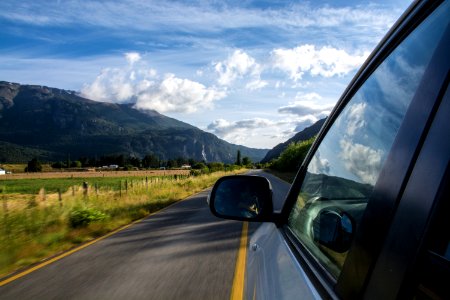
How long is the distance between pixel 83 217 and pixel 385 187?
1264cm

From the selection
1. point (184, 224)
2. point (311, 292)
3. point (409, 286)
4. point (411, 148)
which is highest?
point (411, 148)

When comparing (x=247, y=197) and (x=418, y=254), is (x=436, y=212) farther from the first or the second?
(x=247, y=197)

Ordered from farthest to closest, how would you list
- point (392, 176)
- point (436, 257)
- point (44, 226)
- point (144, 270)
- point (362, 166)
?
point (44, 226)
point (144, 270)
point (362, 166)
point (392, 176)
point (436, 257)

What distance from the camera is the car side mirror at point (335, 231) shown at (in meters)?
1.51

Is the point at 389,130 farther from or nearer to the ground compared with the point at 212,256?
farther from the ground

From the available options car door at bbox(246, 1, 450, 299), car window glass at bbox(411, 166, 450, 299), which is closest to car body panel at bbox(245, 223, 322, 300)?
car door at bbox(246, 1, 450, 299)

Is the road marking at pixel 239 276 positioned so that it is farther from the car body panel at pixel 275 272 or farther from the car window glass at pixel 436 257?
the car window glass at pixel 436 257

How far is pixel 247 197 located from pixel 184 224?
30.8 ft

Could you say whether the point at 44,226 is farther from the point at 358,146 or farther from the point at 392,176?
the point at 392,176

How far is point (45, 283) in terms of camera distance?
6199mm

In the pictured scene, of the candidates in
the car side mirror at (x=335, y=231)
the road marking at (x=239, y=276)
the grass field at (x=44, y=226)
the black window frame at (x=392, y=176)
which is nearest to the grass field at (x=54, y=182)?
the grass field at (x=44, y=226)

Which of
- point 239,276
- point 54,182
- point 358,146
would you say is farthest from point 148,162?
point 358,146

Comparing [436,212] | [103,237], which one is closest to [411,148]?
[436,212]

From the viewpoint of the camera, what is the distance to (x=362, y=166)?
1554mm
